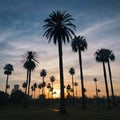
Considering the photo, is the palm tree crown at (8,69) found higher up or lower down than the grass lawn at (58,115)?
higher up

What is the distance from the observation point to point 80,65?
5538 centimetres

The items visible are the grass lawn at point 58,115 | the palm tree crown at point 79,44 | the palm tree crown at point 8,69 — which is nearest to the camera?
the grass lawn at point 58,115

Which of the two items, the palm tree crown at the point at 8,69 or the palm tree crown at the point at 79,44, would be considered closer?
the palm tree crown at the point at 79,44

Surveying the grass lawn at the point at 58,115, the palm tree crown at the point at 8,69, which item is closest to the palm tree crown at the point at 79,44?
the grass lawn at the point at 58,115

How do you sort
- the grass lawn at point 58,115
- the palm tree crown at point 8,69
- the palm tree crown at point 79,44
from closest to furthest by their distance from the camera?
the grass lawn at point 58,115 → the palm tree crown at point 79,44 → the palm tree crown at point 8,69

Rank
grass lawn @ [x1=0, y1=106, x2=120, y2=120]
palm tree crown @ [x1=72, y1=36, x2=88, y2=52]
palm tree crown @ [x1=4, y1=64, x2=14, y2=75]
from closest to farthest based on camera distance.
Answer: grass lawn @ [x1=0, y1=106, x2=120, y2=120] → palm tree crown @ [x1=72, y1=36, x2=88, y2=52] → palm tree crown @ [x1=4, y1=64, x2=14, y2=75]

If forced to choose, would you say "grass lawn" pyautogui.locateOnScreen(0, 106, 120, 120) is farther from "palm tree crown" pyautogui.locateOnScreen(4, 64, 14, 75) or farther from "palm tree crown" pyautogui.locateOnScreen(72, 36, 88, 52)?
"palm tree crown" pyautogui.locateOnScreen(4, 64, 14, 75)

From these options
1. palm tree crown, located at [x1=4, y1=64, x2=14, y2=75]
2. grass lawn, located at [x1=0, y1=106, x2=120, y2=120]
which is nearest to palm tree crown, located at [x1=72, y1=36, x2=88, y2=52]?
grass lawn, located at [x1=0, y1=106, x2=120, y2=120]

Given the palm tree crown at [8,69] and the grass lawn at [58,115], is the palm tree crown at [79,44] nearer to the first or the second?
the grass lawn at [58,115]

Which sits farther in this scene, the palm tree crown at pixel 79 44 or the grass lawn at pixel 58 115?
the palm tree crown at pixel 79 44

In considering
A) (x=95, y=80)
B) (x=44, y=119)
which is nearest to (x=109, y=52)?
(x=44, y=119)

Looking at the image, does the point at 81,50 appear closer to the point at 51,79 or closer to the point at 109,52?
the point at 109,52

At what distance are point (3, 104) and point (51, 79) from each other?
211 ft

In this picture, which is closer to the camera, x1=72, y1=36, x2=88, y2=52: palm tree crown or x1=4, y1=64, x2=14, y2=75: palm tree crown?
x1=72, y1=36, x2=88, y2=52: palm tree crown
